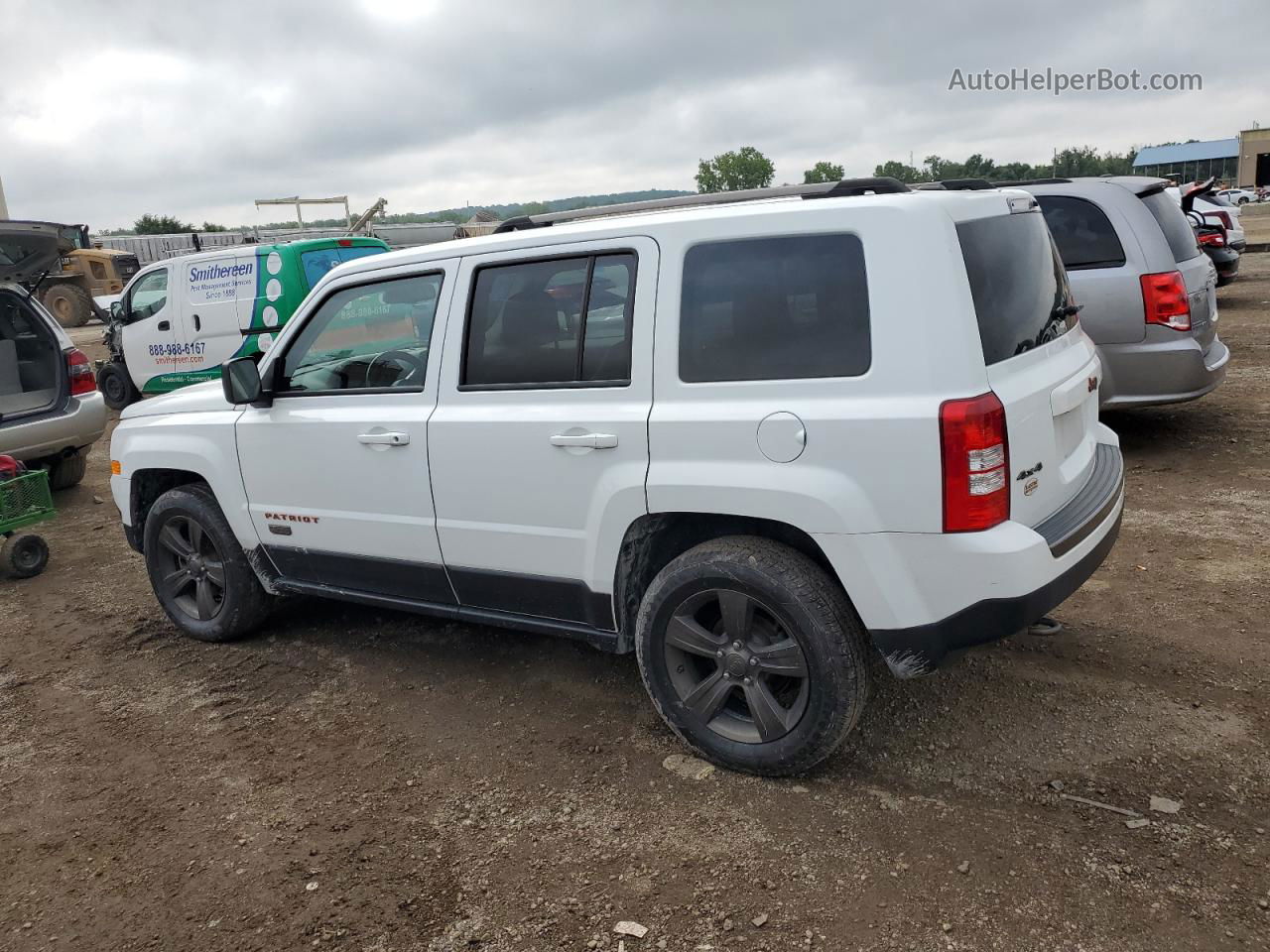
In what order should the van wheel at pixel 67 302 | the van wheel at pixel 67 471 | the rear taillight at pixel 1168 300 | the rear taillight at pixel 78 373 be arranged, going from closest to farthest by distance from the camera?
the rear taillight at pixel 1168 300
the rear taillight at pixel 78 373
the van wheel at pixel 67 471
the van wheel at pixel 67 302

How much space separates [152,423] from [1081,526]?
14.1ft

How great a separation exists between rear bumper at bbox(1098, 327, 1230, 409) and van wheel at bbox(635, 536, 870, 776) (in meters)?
4.31

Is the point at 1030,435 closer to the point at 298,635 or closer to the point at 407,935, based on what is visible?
the point at 407,935

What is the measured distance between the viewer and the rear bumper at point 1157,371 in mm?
6559

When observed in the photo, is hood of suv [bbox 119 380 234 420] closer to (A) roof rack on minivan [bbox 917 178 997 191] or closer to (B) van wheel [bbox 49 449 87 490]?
(A) roof rack on minivan [bbox 917 178 997 191]

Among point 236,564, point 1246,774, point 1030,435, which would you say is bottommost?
point 1246,774

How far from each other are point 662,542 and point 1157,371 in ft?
15.2

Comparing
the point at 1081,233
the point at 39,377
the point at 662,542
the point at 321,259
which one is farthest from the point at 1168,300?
the point at 39,377

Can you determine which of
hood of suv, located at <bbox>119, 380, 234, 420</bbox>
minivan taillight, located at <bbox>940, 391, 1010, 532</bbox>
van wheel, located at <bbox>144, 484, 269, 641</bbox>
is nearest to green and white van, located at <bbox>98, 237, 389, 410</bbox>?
hood of suv, located at <bbox>119, 380, 234, 420</bbox>

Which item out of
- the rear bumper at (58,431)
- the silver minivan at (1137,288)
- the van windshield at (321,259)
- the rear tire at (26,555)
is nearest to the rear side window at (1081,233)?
the silver minivan at (1137,288)

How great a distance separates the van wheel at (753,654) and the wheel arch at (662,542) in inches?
2.7

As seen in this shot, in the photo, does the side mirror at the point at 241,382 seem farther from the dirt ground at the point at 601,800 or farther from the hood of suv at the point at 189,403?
the dirt ground at the point at 601,800

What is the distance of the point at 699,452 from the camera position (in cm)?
324

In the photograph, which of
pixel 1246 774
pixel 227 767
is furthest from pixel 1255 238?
pixel 227 767
